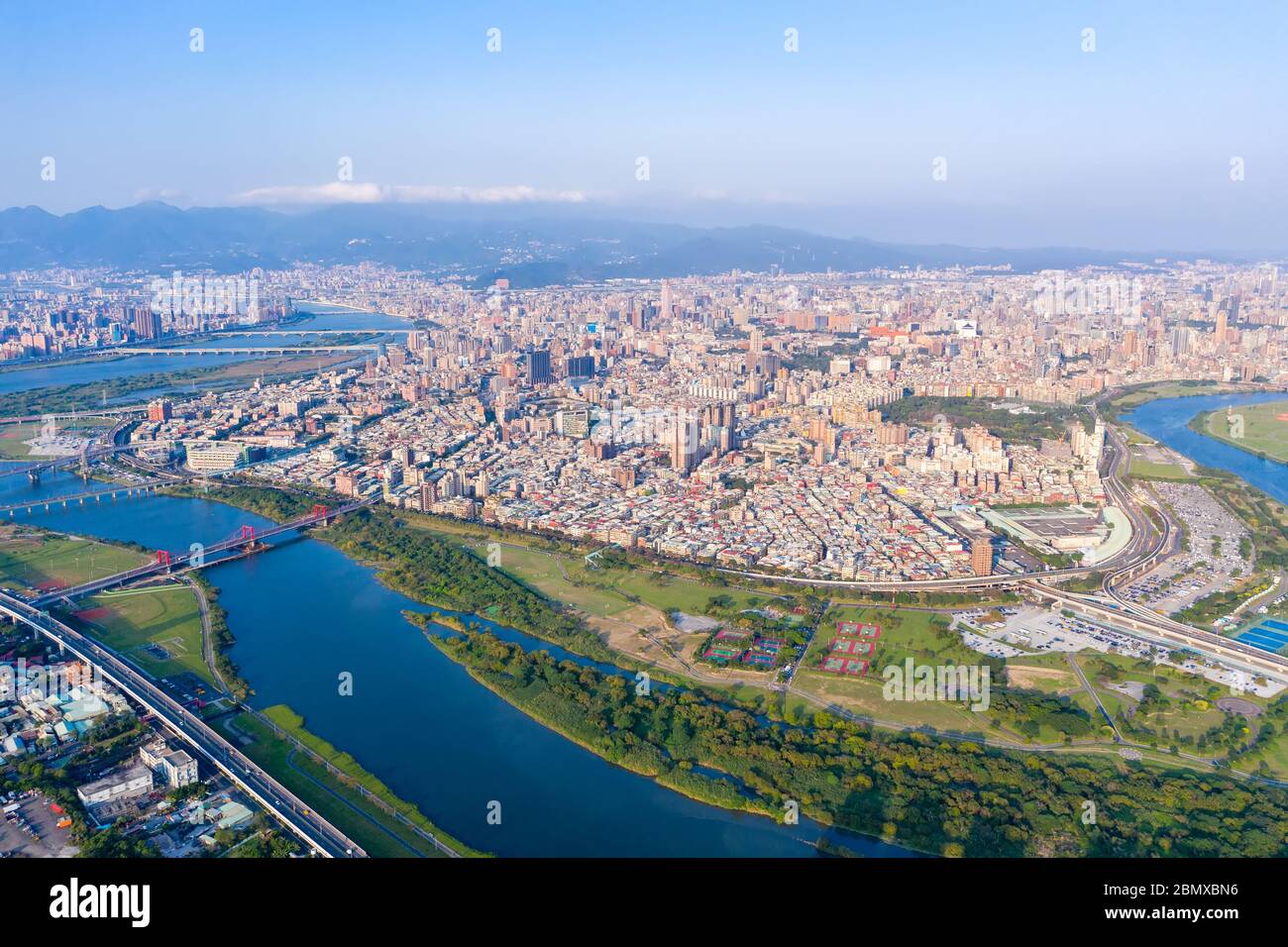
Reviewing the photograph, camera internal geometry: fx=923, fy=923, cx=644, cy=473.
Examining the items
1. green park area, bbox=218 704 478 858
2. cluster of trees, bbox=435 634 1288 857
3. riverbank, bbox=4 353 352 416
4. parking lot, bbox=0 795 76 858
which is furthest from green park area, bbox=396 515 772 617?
riverbank, bbox=4 353 352 416

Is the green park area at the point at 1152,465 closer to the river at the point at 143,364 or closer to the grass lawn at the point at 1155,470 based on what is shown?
the grass lawn at the point at 1155,470

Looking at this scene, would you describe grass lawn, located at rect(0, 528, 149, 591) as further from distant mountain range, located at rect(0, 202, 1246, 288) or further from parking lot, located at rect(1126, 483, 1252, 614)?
distant mountain range, located at rect(0, 202, 1246, 288)

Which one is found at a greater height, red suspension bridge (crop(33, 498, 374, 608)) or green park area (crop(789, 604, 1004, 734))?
red suspension bridge (crop(33, 498, 374, 608))

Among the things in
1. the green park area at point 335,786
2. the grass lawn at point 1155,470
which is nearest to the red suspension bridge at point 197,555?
the green park area at point 335,786

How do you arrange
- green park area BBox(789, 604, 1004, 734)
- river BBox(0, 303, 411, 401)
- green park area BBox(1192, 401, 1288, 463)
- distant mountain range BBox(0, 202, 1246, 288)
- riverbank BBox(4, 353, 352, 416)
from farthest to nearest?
distant mountain range BBox(0, 202, 1246, 288), river BBox(0, 303, 411, 401), riverbank BBox(4, 353, 352, 416), green park area BBox(1192, 401, 1288, 463), green park area BBox(789, 604, 1004, 734)

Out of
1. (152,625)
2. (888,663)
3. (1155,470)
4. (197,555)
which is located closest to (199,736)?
(152,625)

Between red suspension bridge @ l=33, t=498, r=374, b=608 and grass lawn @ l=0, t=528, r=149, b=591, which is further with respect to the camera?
grass lawn @ l=0, t=528, r=149, b=591
